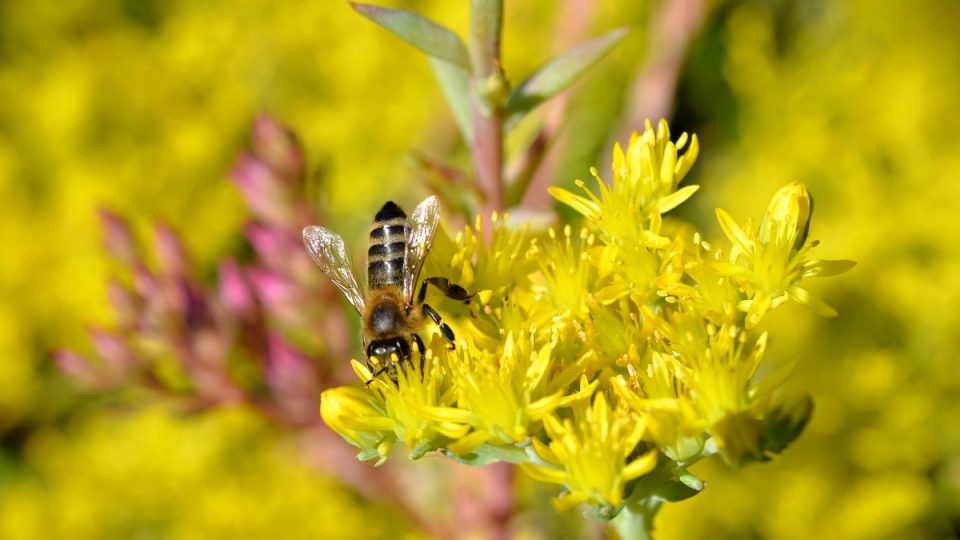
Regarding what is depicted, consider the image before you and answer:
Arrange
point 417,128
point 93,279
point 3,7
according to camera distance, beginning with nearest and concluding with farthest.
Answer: point 93,279 → point 417,128 → point 3,7

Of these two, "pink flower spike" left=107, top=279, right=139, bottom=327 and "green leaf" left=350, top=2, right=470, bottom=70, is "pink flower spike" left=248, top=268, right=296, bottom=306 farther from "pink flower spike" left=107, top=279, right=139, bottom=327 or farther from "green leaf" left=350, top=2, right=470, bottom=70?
"green leaf" left=350, top=2, right=470, bottom=70

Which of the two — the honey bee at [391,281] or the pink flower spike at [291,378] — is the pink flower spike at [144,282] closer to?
the pink flower spike at [291,378]

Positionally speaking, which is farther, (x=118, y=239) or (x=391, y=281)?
(x=118, y=239)

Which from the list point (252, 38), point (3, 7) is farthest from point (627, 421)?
point (3, 7)

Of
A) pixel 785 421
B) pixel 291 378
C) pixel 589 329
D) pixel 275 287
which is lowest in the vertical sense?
pixel 785 421

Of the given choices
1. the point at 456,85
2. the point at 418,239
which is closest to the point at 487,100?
the point at 456,85

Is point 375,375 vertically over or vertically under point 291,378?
under

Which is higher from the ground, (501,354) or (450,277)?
(450,277)

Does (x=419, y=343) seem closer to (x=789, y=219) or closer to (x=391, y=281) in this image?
(x=391, y=281)

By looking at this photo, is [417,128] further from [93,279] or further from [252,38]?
[93,279]
